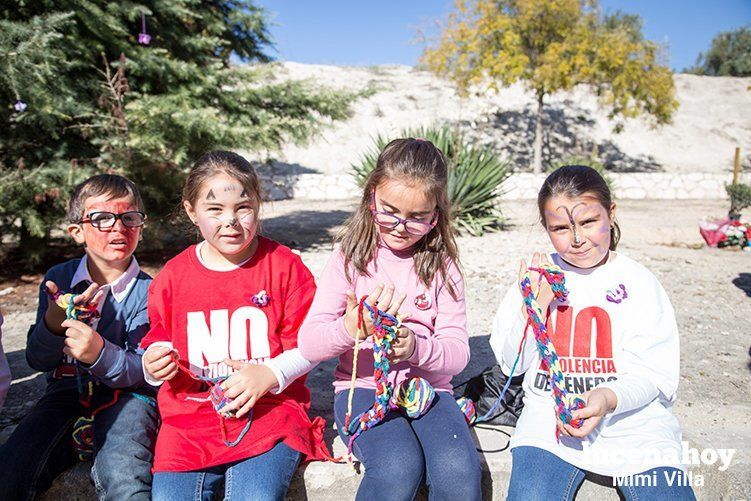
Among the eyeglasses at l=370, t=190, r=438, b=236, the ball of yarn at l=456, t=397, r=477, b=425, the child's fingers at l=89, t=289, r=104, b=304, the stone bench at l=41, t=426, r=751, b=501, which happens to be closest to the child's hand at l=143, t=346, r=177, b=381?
the child's fingers at l=89, t=289, r=104, b=304

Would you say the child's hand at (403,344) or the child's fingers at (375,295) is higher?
the child's fingers at (375,295)

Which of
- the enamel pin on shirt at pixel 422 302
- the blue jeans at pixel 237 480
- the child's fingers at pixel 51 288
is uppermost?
the child's fingers at pixel 51 288

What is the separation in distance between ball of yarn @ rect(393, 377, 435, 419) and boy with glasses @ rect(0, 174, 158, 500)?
96 cm

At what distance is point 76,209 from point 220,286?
2.68 feet

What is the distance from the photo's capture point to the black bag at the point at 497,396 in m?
2.40

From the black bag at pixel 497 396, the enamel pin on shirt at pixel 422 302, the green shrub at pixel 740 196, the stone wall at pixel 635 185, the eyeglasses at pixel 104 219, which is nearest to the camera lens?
the enamel pin on shirt at pixel 422 302

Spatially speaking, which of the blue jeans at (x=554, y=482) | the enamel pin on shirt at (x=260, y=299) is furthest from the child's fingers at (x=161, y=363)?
the blue jeans at (x=554, y=482)

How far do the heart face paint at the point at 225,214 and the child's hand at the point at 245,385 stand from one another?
1.58ft

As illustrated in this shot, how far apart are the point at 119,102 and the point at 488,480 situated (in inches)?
213

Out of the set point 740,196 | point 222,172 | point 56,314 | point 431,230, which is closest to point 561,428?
point 431,230

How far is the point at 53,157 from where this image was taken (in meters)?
5.86

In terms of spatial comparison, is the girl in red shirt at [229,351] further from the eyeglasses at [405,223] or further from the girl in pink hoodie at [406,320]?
the eyeglasses at [405,223]

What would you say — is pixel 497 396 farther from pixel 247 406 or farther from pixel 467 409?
pixel 247 406

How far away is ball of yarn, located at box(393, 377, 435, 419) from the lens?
1997 mm
